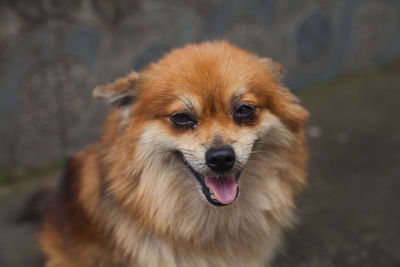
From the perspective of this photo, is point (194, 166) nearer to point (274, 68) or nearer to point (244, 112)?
point (244, 112)

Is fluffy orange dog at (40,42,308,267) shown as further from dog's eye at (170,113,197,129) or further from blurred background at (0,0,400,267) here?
blurred background at (0,0,400,267)

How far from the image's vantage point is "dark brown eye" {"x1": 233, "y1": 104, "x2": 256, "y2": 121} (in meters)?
2.39

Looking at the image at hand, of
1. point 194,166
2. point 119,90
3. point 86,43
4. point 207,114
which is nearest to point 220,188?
point 194,166

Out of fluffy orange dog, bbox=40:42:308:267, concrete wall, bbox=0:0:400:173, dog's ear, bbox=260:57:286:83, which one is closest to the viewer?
fluffy orange dog, bbox=40:42:308:267

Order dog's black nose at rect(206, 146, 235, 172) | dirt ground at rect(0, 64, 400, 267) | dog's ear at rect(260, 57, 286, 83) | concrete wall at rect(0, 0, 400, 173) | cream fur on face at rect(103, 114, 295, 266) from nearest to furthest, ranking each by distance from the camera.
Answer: dog's black nose at rect(206, 146, 235, 172) → cream fur on face at rect(103, 114, 295, 266) → dog's ear at rect(260, 57, 286, 83) → dirt ground at rect(0, 64, 400, 267) → concrete wall at rect(0, 0, 400, 173)

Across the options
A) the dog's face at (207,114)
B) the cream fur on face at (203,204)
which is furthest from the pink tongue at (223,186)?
the cream fur on face at (203,204)

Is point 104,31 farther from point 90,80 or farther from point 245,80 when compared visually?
point 245,80

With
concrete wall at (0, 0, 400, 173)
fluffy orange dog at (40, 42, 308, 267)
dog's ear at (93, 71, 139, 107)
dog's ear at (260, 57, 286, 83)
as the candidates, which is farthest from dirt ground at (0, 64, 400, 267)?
dog's ear at (93, 71, 139, 107)

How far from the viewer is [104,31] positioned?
4137 millimetres

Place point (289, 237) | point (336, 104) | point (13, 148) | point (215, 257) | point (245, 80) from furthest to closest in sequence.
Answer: point (336, 104)
point (13, 148)
point (289, 237)
point (215, 257)
point (245, 80)

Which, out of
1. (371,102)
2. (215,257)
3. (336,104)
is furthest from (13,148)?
(371,102)

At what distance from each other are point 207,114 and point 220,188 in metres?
0.40

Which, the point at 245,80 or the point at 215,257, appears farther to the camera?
the point at 215,257

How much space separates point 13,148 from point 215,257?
240cm
